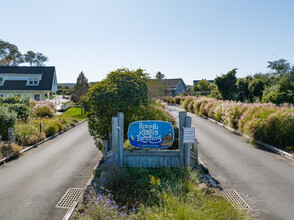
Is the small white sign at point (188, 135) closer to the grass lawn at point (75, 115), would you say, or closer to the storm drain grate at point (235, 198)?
the storm drain grate at point (235, 198)

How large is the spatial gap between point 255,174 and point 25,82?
1403 inches

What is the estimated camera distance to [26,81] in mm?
32375

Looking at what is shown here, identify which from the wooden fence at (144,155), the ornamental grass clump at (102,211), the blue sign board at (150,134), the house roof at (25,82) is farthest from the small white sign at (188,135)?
the house roof at (25,82)

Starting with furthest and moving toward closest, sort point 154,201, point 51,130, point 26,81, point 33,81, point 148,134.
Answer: point 26,81 → point 33,81 → point 51,130 → point 148,134 → point 154,201

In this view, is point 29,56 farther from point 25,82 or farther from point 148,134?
point 148,134

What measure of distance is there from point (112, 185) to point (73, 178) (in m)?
2.42

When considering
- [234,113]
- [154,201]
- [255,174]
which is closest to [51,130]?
[154,201]

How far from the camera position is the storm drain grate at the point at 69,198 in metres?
5.26

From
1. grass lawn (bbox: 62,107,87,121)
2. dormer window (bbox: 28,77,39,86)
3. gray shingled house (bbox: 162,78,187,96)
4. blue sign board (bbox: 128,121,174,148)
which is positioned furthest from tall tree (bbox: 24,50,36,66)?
blue sign board (bbox: 128,121,174,148)

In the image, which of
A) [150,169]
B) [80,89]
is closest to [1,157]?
[150,169]

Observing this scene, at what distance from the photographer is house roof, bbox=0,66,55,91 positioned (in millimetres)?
31516

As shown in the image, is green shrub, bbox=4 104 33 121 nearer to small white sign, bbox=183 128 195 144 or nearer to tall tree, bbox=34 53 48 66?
small white sign, bbox=183 128 195 144

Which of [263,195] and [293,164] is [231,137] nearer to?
[293,164]

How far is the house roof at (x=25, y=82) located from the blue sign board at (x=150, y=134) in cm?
3023
